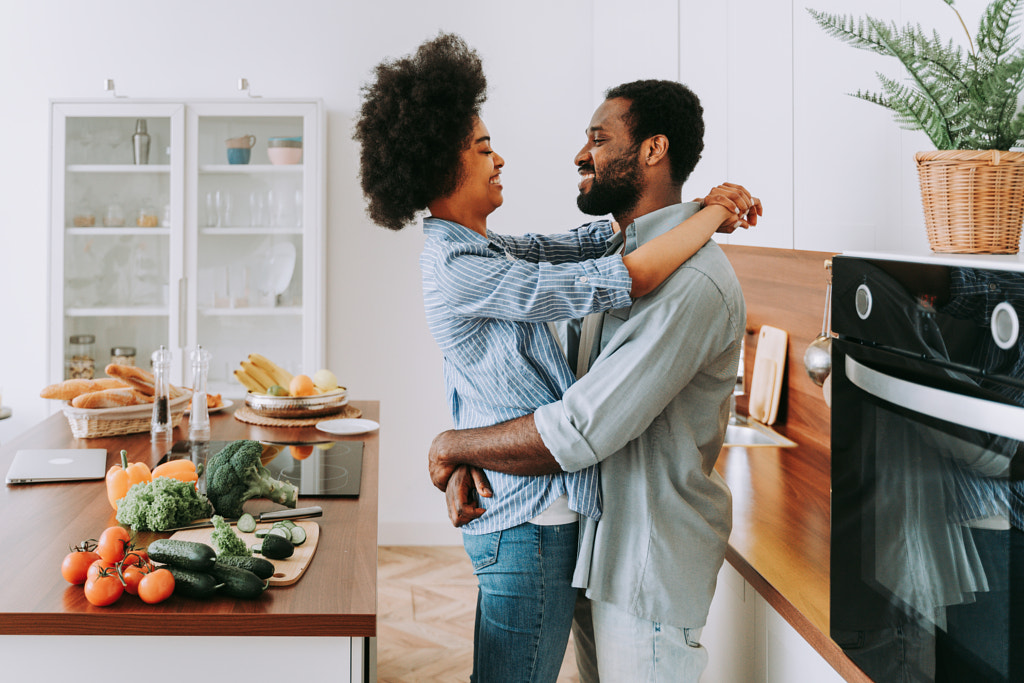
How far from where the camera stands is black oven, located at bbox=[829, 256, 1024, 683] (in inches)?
28.2

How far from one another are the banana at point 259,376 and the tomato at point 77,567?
52.6 inches

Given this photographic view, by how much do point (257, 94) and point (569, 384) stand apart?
3.14m

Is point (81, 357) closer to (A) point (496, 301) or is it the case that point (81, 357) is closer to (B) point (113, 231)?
(B) point (113, 231)

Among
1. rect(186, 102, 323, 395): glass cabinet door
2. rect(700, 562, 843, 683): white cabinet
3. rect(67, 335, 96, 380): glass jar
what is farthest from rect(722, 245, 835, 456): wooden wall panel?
rect(67, 335, 96, 380): glass jar

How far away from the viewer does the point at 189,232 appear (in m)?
3.69

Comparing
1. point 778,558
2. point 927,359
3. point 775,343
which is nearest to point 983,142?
point 927,359

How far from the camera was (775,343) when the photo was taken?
2697mm

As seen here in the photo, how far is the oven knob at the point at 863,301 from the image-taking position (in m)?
0.94

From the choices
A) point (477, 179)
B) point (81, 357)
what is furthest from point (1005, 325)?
point (81, 357)

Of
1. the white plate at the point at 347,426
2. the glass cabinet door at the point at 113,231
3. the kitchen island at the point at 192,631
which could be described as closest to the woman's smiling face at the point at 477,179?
the kitchen island at the point at 192,631

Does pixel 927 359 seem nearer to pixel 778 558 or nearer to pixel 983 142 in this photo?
pixel 983 142

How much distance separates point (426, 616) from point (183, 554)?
2.21 metres

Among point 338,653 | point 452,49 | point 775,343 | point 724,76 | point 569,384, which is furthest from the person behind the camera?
point 775,343

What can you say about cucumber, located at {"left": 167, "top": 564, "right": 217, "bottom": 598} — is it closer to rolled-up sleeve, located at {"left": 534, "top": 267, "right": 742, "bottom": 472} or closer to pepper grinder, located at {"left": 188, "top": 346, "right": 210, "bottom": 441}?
rolled-up sleeve, located at {"left": 534, "top": 267, "right": 742, "bottom": 472}
